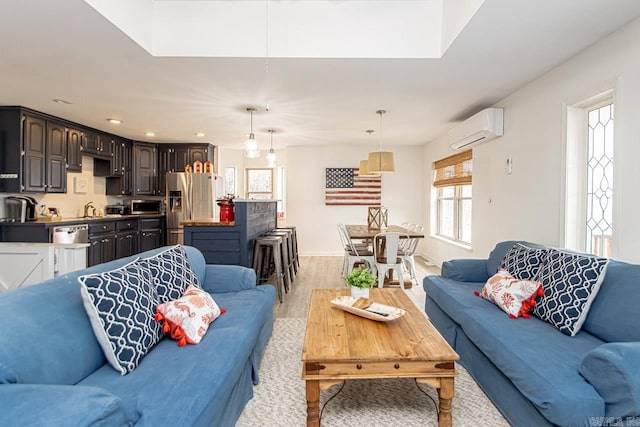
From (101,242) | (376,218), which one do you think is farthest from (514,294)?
(101,242)

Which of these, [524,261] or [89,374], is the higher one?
[524,261]

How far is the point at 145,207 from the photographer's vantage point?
6.71 meters

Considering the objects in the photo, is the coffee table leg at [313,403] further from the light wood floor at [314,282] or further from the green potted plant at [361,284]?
the light wood floor at [314,282]

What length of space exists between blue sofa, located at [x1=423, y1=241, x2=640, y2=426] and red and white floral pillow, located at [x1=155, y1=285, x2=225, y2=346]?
5.37 ft

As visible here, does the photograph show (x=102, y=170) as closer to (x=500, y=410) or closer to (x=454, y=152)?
(x=454, y=152)

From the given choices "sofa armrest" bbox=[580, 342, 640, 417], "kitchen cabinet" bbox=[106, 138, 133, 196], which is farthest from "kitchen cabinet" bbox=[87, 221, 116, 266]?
"sofa armrest" bbox=[580, 342, 640, 417]

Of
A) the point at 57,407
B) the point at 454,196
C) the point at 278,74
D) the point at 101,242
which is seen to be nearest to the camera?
the point at 57,407

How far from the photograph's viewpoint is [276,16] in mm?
2871

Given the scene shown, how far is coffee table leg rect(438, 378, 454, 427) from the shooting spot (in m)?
1.70

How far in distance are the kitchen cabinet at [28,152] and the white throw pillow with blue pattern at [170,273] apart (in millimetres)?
3565

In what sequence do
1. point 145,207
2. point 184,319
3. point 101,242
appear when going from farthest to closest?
point 145,207 < point 101,242 < point 184,319

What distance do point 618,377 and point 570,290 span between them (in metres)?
0.79

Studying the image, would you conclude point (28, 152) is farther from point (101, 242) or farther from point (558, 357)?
point (558, 357)

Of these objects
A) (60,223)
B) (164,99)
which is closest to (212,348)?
(164,99)
